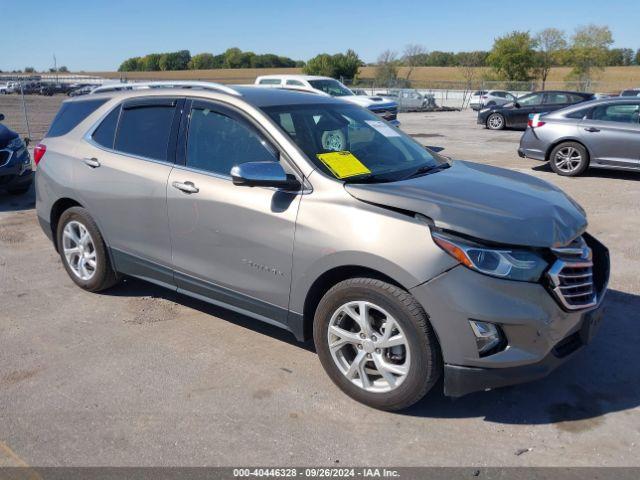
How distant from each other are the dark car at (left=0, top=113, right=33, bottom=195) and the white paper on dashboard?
21.1ft

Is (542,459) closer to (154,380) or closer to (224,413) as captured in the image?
(224,413)

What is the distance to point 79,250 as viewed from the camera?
512cm

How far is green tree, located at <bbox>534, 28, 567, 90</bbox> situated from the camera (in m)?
65.6

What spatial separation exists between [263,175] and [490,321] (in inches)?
60.5

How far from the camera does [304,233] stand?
3.48 m

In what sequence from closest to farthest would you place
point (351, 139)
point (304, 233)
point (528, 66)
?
point (304, 233) < point (351, 139) < point (528, 66)

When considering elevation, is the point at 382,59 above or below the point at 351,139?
above

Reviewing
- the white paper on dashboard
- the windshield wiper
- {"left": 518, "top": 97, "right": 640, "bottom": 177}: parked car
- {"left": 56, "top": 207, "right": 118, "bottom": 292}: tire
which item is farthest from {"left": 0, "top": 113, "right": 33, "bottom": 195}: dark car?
{"left": 518, "top": 97, "right": 640, "bottom": 177}: parked car

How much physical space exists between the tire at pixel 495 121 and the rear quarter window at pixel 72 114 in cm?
1831

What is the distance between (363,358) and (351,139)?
159 cm

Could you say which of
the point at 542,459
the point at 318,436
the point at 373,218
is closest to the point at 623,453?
the point at 542,459

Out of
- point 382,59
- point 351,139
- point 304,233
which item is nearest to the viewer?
point 304,233

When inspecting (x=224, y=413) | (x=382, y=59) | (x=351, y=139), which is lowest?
(x=224, y=413)

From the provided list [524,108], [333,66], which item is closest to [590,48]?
[333,66]
